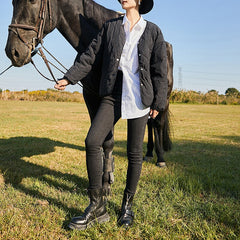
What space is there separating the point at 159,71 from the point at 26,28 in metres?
1.44

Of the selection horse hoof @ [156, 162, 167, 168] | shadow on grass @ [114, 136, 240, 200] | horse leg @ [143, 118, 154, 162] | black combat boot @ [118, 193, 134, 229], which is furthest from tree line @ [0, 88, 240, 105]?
black combat boot @ [118, 193, 134, 229]

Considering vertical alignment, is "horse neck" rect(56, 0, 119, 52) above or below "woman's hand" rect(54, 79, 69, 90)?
above

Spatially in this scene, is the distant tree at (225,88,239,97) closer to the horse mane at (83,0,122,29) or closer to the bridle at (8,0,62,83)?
the horse mane at (83,0,122,29)

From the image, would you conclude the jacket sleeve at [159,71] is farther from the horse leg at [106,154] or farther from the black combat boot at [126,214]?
the horse leg at [106,154]

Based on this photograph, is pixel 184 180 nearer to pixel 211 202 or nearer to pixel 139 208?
pixel 211 202

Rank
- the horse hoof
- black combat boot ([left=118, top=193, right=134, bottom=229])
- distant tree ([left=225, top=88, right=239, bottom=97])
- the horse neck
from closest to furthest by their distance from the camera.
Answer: black combat boot ([left=118, top=193, right=134, bottom=229]) → the horse neck → the horse hoof → distant tree ([left=225, top=88, right=239, bottom=97])

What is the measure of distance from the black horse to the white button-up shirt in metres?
0.54

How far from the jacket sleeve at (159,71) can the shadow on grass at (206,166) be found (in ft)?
4.42

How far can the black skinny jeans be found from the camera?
222 centimetres

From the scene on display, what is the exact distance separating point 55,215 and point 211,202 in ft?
5.62

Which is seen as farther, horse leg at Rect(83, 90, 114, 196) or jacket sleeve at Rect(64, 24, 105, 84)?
horse leg at Rect(83, 90, 114, 196)

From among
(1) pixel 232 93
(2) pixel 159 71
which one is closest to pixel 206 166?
(2) pixel 159 71

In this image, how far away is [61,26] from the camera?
113 inches

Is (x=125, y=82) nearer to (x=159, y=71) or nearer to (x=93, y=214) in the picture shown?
(x=159, y=71)
